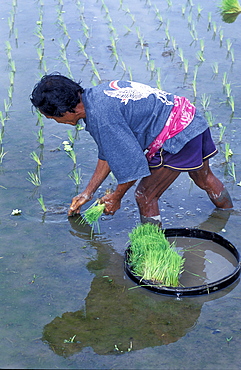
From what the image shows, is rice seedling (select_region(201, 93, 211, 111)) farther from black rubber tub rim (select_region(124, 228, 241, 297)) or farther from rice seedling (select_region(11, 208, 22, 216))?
rice seedling (select_region(11, 208, 22, 216))

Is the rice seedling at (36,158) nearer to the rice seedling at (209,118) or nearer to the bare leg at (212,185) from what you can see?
the bare leg at (212,185)

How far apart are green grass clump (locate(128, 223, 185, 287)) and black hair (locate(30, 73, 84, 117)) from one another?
2.90ft

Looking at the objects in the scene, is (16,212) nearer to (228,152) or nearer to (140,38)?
(228,152)

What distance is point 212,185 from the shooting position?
3.73 m

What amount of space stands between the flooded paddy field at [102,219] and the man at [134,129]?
1.53ft

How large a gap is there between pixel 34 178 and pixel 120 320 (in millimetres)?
1871

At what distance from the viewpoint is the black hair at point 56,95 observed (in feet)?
9.43

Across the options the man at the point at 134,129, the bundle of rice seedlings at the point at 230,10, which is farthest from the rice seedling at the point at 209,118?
the bundle of rice seedlings at the point at 230,10

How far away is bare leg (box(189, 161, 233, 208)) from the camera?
3656 millimetres

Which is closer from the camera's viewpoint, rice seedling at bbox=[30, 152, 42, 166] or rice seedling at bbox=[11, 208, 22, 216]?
rice seedling at bbox=[11, 208, 22, 216]

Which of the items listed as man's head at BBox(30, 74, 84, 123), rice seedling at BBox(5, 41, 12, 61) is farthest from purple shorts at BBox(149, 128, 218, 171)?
rice seedling at BBox(5, 41, 12, 61)

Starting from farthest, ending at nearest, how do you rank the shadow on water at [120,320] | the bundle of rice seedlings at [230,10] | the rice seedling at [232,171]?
the bundle of rice seedlings at [230,10]
the rice seedling at [232,171]
the shadow on water at [120,320]

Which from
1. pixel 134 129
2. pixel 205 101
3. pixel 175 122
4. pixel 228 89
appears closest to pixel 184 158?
pixel 175 122

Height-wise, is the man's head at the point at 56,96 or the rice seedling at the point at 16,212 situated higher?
the man's head at the point at 56,96
